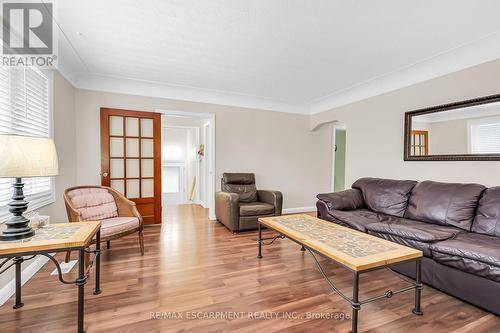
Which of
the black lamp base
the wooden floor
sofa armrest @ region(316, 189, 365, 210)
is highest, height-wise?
the black lamp base

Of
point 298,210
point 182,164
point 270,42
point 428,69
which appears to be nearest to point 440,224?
point 428,69

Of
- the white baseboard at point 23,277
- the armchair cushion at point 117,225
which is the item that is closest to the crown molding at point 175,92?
the armchair cushion at point 117,225

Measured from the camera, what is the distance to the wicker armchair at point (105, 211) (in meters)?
2.37

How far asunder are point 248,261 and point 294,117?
349 centimetres

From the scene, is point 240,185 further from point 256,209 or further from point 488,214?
point 488,214

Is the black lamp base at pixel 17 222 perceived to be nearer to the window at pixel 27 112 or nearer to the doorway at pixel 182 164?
the window at pixel 27 112

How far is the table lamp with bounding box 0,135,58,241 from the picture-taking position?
128 centimetres

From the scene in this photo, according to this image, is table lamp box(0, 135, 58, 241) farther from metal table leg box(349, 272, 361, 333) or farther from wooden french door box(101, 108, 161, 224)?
wooden french door box(101, 108, 161, 224)

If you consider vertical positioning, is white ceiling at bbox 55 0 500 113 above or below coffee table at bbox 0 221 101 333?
above

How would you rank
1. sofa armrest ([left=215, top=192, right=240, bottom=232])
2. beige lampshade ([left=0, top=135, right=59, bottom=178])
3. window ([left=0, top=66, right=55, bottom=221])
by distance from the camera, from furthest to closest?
sofa armrest ([left=215, top=192, right=240, bottom=232]) < window ([left=0, top=66, right=55, bottom=221]) < beige lampshade ([left=0, top=135, right=59, bottom=178])

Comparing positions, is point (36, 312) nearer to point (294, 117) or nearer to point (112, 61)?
point (112, 61)

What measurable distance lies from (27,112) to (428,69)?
4.69 metres

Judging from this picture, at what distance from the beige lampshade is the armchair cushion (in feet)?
3.52

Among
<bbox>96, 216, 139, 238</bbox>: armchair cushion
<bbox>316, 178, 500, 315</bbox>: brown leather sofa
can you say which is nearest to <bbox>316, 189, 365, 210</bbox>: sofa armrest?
<bbox>316, 178, 500, 315</bbox>: brown leather sofa
